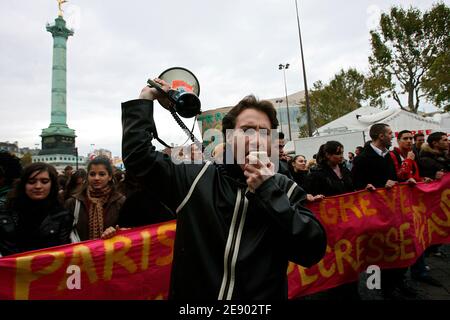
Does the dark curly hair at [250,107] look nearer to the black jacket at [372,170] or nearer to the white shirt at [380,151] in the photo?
the black jacket at [372,170]

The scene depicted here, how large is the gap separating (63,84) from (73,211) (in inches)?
2237

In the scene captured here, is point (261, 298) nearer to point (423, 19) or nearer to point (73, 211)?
point (73, 211)

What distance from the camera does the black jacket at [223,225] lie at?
47.2 inches

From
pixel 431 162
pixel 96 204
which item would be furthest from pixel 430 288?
pixel 96 204

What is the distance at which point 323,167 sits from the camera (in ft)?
13.7

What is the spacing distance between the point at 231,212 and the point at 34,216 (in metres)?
2.09

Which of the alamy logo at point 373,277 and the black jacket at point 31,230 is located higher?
the black jacket at point 31,230

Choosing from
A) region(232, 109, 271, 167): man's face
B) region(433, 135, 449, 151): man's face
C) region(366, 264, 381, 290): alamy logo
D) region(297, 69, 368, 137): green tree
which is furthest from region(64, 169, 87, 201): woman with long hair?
region(297, 69, 368, 137): green tree

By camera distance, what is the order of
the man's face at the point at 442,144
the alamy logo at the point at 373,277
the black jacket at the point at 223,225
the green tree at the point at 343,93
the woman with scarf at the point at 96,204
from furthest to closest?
the green tree at the point at 343,93
the man's face at the point at 442,144
the alamy logo at the point at 373,277
the woman with scarf at the point at 96,204
the black jacket at the point at 223,225

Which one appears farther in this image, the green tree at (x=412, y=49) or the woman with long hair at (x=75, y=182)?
the green tree at (x=412, y=49)

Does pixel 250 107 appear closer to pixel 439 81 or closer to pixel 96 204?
pixel 96 204

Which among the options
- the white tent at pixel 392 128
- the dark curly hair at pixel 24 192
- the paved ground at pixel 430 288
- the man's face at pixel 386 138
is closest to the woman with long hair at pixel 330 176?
the paved ground at pixel 430 288

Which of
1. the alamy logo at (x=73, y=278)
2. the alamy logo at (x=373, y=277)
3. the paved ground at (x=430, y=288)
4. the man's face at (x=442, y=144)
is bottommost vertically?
the paved ground at (x=430, y=288)
